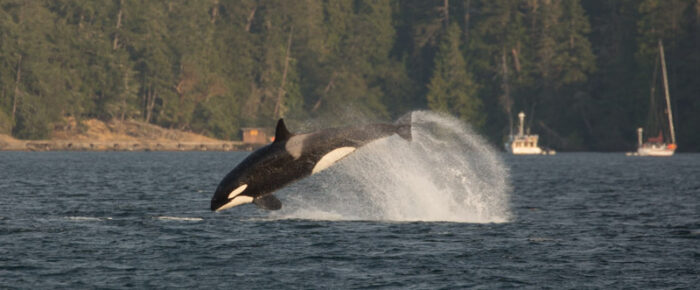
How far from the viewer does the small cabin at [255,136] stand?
16188cm

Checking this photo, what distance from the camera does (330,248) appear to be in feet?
91.1

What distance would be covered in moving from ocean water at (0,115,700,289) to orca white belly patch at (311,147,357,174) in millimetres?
2364

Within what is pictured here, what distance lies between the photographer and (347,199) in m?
48.5

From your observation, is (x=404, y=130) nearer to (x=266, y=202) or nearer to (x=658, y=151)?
(x=266, y=202)

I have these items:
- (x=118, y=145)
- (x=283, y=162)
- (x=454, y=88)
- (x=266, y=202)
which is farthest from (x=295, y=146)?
(x=454, y=88)

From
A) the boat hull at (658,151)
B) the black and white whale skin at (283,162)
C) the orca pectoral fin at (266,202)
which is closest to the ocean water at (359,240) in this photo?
the orca pectoral fin at (266,202)

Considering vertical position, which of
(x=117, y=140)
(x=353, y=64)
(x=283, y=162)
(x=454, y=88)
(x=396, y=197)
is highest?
(x=353, y=64)

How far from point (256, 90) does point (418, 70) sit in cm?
3157

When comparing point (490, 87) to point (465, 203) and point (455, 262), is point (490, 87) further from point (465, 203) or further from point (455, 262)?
point (455, 262)

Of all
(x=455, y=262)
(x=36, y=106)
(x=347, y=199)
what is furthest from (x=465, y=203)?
(x=36, y=106)

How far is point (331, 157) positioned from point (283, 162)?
114cm

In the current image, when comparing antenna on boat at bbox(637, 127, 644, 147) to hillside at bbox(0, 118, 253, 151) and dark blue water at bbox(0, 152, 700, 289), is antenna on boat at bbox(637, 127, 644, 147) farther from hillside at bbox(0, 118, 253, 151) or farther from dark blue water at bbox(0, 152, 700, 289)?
dark blue water at bbox(0, 152, 700, 289)

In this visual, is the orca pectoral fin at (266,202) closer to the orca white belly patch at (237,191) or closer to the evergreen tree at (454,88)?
the orca white belly patch at (237,191)

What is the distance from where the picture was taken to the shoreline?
134125mm
